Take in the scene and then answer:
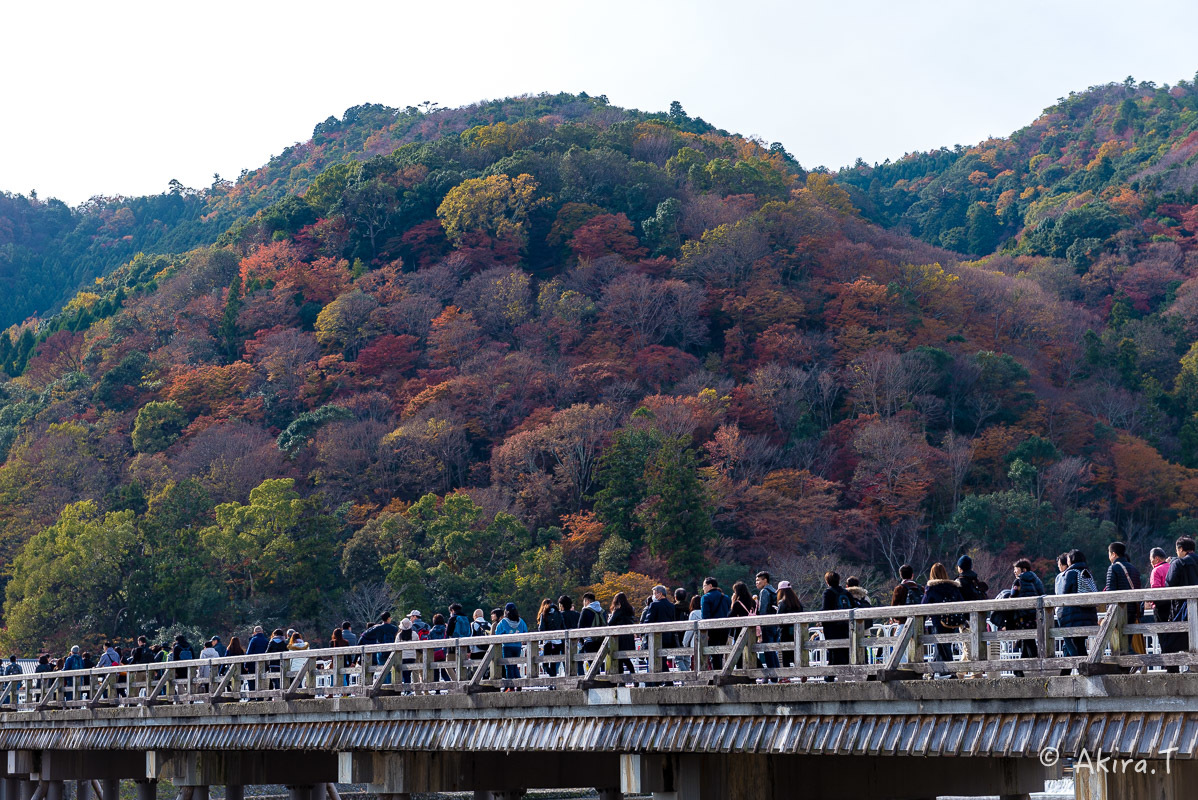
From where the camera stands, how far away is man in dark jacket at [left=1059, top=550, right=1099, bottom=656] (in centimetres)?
1209

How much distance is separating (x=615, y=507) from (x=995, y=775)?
151ft

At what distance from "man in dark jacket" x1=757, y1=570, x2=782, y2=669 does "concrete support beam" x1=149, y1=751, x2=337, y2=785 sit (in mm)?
11725

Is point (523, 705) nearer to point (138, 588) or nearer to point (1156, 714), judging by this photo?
point (1156, 714)

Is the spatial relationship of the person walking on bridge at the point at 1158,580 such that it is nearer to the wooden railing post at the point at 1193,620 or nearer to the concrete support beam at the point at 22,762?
the wooden railing post at the point at 1193,620

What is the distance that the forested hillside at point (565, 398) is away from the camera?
60.9 m

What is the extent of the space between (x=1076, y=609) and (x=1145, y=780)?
147 centimetres

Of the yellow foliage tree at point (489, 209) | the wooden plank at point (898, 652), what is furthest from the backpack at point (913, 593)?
the yellow foliage tree at point (489, 209)

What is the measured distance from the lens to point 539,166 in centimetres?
10169

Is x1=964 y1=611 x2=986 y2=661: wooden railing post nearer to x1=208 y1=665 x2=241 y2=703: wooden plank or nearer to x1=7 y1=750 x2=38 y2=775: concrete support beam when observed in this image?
x1=208 y1=665 x2=241 y2=703: wooden plank

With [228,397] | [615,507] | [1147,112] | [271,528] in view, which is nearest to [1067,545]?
[615,507]

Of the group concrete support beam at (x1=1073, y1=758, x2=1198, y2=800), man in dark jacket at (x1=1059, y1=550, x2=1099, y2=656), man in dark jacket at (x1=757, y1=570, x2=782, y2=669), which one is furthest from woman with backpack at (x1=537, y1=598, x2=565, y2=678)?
concrete support beam at (x1=1073, y1=758, x2=1198, y2=800)

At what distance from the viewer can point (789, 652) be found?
16.5 meters

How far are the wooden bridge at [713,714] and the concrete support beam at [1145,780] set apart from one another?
2cm

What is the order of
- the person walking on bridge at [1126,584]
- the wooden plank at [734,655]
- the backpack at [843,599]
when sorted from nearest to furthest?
the person walking on bridge at [1126,584] < the backpack at [843,599] < the wooden plank at [734,655]
